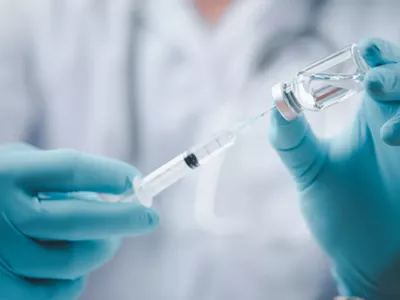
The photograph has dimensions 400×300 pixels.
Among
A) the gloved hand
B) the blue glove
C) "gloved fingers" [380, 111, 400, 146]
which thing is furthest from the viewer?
the gloved hand

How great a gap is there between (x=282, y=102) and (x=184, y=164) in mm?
204

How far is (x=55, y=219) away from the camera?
95 centimetres

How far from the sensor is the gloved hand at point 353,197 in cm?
107

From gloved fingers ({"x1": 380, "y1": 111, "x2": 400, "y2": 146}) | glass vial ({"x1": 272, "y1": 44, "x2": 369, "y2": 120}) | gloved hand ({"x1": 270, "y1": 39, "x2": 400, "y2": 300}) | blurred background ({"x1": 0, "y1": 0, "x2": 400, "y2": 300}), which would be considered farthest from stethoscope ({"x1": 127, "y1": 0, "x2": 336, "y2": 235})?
gloved fingers ({"x1": 380, "y1": 111, "x2": 400, "y2": 146})

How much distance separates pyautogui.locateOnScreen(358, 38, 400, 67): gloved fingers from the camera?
89 centimetres

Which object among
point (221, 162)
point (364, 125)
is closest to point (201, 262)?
point (221, 162)

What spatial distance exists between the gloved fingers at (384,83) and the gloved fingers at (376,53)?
0.8 inches

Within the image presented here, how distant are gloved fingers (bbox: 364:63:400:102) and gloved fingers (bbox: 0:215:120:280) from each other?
546mm

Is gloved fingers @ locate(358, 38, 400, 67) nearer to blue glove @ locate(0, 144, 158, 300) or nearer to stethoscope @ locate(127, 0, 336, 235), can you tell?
stethoscope @ locate(127, 0, 336, 235)

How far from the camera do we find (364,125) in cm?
109

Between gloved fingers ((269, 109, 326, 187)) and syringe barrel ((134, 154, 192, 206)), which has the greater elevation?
syringe barrel ((134, 154, 192, 206))

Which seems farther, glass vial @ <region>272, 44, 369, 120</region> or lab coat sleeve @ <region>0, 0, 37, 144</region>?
lab coat sleeve @ <region>0, 0, 37, 144</region>

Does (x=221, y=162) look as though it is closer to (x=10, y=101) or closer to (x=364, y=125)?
(x=364, y=125)

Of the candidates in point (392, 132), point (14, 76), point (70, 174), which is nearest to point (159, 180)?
point (70, 174)
